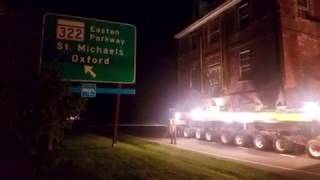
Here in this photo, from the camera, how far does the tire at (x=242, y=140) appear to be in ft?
63.7

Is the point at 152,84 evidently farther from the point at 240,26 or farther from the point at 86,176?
the point at 86,176

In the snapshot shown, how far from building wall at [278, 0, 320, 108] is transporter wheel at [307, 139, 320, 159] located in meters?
5.88

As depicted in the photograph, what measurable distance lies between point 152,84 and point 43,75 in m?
41.9

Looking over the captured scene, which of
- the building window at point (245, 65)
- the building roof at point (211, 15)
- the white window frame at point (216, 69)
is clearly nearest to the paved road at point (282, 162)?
the building window at point (245, 65)

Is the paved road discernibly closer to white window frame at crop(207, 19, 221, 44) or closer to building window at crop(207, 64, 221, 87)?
building window at crop(207, 64, 221, 87)

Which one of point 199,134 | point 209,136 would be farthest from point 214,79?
point 209,136

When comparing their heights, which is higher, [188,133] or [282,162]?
[188,133]

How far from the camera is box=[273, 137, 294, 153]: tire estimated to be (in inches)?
648

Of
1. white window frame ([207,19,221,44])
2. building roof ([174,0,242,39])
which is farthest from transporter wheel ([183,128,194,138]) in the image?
building roof ([174,0,242,39])

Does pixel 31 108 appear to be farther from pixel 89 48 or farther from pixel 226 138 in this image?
pixel 226 138

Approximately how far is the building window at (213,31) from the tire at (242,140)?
448 inches

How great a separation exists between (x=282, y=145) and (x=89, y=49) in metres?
9.63

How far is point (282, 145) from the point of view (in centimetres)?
1681

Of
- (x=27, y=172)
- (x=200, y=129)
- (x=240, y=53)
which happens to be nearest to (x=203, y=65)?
(x=240, y=53)
